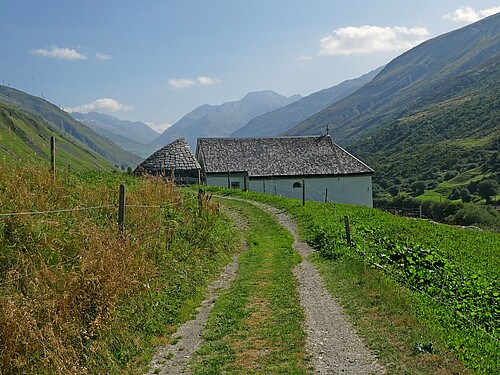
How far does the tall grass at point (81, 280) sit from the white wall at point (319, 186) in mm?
29566

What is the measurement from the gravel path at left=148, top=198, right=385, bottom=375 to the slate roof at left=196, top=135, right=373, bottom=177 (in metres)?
31.3

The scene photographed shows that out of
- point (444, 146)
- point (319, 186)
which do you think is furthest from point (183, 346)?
point (444, 146)

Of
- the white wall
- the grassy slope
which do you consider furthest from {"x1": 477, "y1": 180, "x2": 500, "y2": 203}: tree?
the grassy slope

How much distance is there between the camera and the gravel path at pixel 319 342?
23.2ft

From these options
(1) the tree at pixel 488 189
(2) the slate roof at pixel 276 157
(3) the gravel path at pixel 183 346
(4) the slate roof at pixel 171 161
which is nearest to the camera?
(3) the gravel path at pixel 183 346

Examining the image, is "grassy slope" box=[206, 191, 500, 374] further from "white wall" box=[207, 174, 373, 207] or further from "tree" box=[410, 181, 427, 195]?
"tree" box=[410, 181, 427, 195]

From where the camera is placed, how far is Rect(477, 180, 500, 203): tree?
74.0 metres

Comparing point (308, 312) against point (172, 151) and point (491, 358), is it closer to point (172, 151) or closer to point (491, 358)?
point (491, 358)

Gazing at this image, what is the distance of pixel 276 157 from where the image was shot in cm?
4428

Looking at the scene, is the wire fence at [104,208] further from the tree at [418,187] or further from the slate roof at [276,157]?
the tree at [418,187]

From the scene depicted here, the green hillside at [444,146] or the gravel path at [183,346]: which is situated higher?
the green hillside at [444,146]

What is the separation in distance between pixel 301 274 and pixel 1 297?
8.36m

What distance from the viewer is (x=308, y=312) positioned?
965cm

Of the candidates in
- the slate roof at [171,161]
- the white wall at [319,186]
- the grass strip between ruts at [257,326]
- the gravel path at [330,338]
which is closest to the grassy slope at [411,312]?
the gravel path at [330,338]
